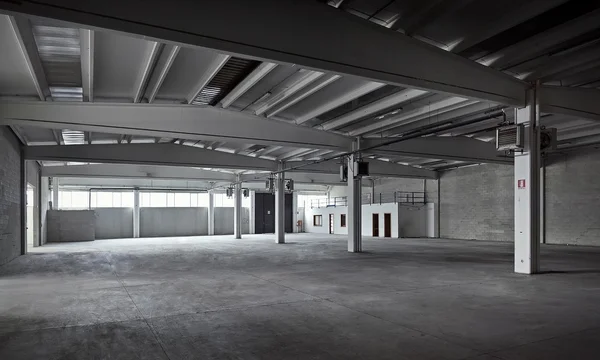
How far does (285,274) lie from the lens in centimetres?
1123

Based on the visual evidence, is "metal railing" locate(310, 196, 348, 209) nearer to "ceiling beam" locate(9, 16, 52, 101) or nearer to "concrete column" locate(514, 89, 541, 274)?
"concrete column" locate(514, 89, 541, 274)

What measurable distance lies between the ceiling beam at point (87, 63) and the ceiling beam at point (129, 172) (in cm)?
1594

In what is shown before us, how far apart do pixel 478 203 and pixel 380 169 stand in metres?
6.73

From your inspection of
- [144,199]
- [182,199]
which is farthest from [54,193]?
[182,199]

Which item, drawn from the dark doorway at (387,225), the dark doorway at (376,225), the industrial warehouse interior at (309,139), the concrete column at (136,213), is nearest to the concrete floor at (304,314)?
the industrial warehouse interior at (309,139)

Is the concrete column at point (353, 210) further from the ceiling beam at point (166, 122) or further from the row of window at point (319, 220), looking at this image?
the row of window at point (319, 220)

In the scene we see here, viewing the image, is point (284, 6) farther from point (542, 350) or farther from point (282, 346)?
point (542, 350)

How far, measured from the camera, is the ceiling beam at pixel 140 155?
18.3m

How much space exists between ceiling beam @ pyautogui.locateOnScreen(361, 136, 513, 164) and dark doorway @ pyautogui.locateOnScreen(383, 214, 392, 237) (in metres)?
11.2

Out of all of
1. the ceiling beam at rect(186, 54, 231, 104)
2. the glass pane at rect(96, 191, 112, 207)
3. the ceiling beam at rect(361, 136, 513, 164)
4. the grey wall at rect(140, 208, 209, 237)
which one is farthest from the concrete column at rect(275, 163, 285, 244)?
the glass pane at rect(96, 191, 112, 207)

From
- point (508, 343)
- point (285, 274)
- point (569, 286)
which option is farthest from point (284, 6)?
point (569, 286)

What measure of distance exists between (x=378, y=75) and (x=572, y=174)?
1801 cm

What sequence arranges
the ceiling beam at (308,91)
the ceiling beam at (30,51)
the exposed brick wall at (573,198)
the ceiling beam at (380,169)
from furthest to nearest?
1. the ceiling beam at (380,169)
2. the exposed brick wall at (573,198)
3. the ceiling beam at (308,91)
4. the ceiling beam at (30,51)

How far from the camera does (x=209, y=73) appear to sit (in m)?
11.0
